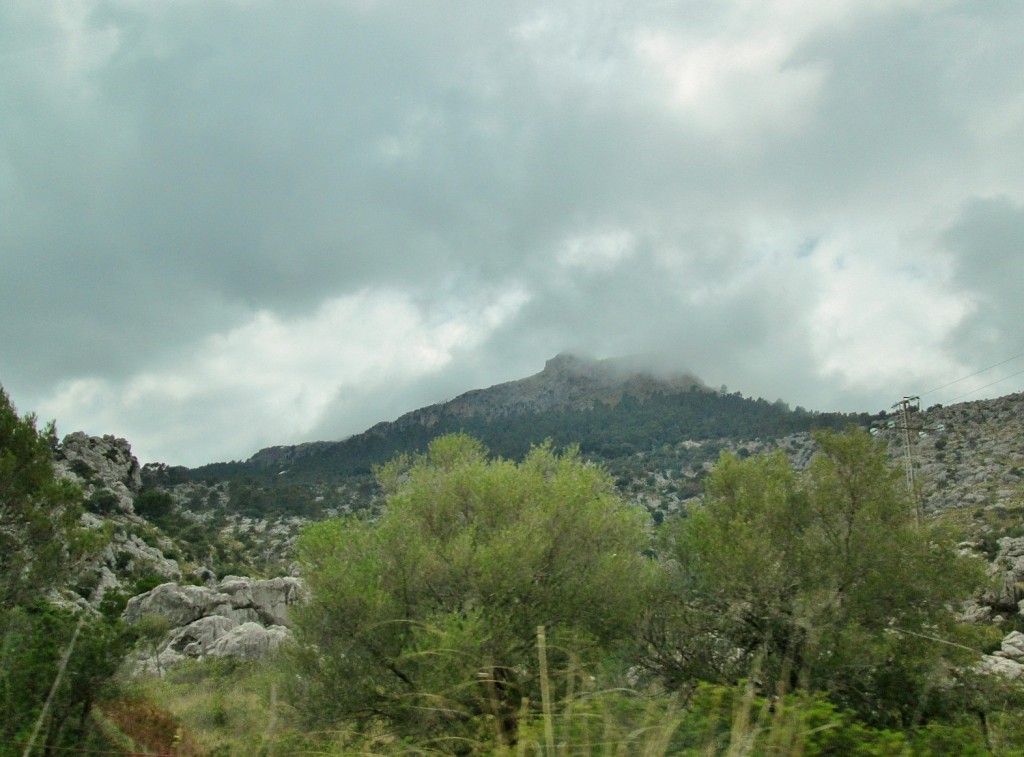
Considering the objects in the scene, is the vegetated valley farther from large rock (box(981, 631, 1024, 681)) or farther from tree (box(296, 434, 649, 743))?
large rock (box(981, 631, 1024, 681))

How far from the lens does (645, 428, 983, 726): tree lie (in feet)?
46.6

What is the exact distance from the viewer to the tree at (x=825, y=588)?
14219 millimetres

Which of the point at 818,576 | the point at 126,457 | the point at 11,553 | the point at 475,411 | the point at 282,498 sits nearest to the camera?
the point at 818,576

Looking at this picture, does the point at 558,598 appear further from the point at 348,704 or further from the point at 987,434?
the point at 987,434

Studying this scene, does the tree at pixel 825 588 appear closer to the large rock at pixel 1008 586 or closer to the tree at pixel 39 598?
the tree at pixel 39 598

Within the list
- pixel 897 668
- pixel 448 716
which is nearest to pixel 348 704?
pixel 448 716

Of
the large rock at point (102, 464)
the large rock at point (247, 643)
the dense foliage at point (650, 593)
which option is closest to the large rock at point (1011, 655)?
the dense foliage at point (650, 593)

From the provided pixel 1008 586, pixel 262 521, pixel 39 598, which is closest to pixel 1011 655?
pixel 1008 586

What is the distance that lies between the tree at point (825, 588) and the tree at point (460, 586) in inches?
65.1

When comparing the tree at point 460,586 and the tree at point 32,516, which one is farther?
the tree at point 32,516

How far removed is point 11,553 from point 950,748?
2084 centimetres

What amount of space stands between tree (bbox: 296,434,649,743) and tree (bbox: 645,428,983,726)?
5.43ft

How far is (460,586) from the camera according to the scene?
15.0m

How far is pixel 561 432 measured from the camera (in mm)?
132625
